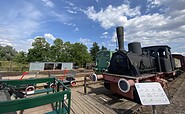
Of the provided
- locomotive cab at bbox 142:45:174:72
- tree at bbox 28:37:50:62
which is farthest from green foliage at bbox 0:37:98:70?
locomotive cab at bbox 142:45:174:72

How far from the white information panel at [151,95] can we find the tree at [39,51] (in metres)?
34.0

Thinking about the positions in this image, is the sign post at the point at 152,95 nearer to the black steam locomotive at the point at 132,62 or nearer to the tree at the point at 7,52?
the black steam locomotive at the point at 132,62

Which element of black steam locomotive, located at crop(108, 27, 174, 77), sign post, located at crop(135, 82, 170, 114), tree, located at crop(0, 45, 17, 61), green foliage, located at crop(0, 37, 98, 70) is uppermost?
tree, located at crop(0, 45, 17, 61)

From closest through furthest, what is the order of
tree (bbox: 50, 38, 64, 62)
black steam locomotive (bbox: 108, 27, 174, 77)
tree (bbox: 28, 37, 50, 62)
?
black steam locomotive (bbox: 108, 27, 174, 77), tree (bbox: 28, 37, 50, 62), tree (bbox: 50, 38, 64, 62)

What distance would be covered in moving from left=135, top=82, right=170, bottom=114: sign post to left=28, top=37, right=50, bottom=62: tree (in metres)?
34.0

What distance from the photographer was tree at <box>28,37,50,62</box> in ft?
108

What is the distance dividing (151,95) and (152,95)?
0.09 feet

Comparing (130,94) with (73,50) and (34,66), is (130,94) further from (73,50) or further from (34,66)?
(73,50)

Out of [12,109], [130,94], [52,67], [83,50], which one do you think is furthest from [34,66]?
[12,109]

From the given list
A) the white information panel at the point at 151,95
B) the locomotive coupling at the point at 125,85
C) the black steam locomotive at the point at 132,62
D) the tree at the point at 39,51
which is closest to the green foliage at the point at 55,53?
the tree at the point at 39,51

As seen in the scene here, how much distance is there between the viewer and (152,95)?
121 inches

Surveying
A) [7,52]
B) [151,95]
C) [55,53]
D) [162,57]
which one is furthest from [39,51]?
[7,52]

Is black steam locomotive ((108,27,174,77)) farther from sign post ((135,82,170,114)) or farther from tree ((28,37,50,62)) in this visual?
tree ((28,37,50,62))

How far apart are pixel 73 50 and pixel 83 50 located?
365 centimetres
